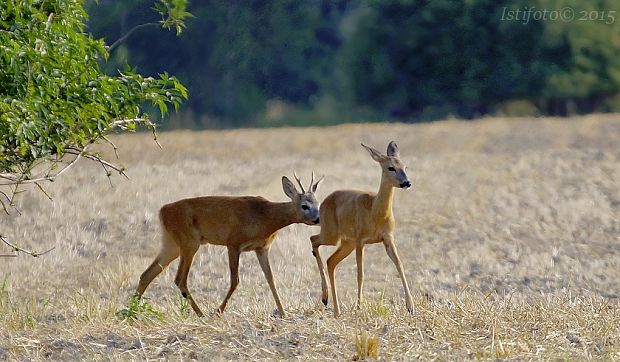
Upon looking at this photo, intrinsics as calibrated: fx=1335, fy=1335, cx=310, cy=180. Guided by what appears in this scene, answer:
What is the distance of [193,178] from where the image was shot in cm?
2714

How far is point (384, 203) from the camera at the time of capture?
43.5ft

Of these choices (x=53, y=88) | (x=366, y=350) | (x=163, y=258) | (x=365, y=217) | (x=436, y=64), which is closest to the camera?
(x=366, y=350)

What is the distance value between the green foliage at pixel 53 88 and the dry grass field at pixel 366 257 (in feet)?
5.56

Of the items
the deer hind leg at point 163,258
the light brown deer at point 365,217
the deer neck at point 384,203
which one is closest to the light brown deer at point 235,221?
the deer hind leg at point 163,258

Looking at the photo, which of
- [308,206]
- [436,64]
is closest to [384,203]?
[308,206]

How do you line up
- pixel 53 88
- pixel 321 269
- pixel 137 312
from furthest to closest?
1. pixel 321 269
2. pixel 137 312
3. pixel 53 88

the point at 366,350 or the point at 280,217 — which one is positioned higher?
the point at 280,217

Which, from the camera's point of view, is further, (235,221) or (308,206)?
(235,221)

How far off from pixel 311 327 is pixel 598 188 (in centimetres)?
1690

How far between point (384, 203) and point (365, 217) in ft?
0.95

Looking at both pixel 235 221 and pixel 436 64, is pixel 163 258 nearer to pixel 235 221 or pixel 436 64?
pixel 235 221

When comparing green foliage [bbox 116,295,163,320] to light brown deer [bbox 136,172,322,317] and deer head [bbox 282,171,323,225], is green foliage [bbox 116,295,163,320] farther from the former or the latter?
deer head [bbox 282,171,323,225]

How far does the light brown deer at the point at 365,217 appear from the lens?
13172 mm

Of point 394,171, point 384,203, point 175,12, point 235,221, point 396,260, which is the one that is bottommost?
point 396,260
